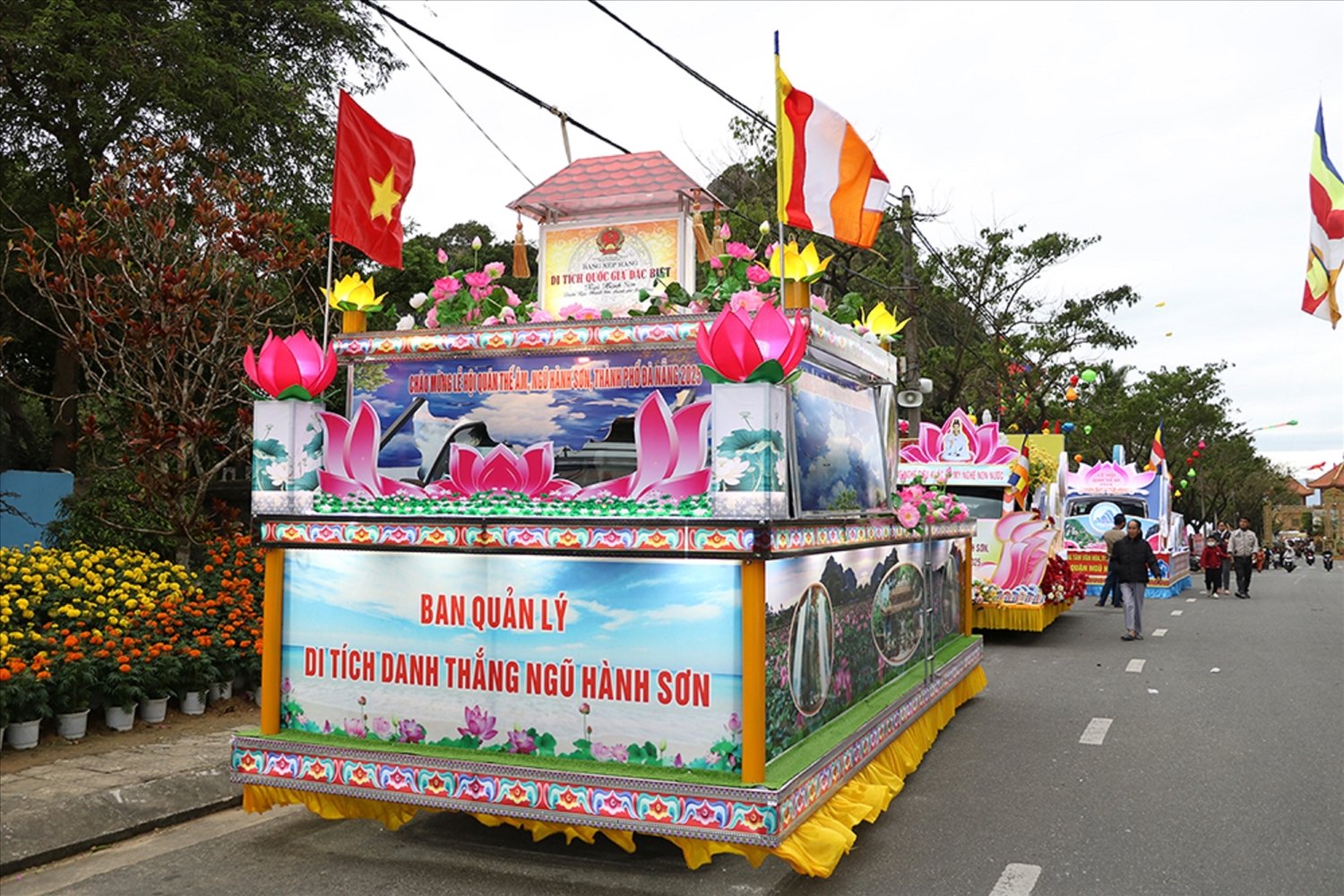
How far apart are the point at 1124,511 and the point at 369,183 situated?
832 inches

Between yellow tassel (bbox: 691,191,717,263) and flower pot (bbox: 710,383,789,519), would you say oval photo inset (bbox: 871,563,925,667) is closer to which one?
flower pot (bbox: 710,383,789,519)

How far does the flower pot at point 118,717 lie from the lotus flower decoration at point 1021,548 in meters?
9.88

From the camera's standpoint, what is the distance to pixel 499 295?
646cm

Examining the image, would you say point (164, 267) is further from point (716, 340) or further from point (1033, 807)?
point (1033, 807)

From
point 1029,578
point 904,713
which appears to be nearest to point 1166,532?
point 1029,578

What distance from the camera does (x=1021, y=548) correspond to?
44.0 ft

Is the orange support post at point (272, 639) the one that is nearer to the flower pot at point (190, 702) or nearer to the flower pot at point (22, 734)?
the flower pot at point (22, 734)

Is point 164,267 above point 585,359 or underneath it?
above

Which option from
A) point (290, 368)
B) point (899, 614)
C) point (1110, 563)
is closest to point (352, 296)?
point (290, 368)

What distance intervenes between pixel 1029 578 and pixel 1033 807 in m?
7.72

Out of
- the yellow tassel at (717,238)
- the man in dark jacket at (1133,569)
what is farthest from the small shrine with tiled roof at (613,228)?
the man in dark jacket at (1133,569)

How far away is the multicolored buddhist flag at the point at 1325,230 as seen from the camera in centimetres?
886

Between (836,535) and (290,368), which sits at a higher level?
(290,368)

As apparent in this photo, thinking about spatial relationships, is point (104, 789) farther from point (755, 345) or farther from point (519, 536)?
point (755, 345)
